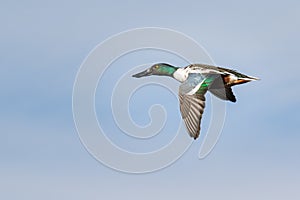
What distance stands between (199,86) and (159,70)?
1.81 metres

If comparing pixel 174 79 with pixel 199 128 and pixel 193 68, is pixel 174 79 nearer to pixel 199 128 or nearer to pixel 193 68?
pixel 193 68

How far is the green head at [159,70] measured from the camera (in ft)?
42.9

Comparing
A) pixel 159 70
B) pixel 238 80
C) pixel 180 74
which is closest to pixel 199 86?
pixel 238 80

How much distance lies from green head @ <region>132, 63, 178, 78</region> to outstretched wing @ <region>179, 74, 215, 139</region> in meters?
1.03

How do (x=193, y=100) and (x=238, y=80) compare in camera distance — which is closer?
(x=193, y=100)

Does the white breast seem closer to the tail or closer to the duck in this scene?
the duck

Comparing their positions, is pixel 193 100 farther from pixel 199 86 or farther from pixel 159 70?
pixel 159 70

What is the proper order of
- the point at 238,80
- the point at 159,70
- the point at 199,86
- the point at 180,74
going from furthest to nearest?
the point at 159,70, the point at 180,74, the point at 199,86, the point at 238,80

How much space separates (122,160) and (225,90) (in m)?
2.63

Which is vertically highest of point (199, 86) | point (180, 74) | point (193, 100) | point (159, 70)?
point (159, 70)

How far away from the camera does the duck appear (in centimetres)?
1112

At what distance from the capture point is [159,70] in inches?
527

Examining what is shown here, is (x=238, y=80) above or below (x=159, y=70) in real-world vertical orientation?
below

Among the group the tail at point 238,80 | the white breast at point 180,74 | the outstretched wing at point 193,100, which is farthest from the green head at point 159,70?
the tail at point 238,80
